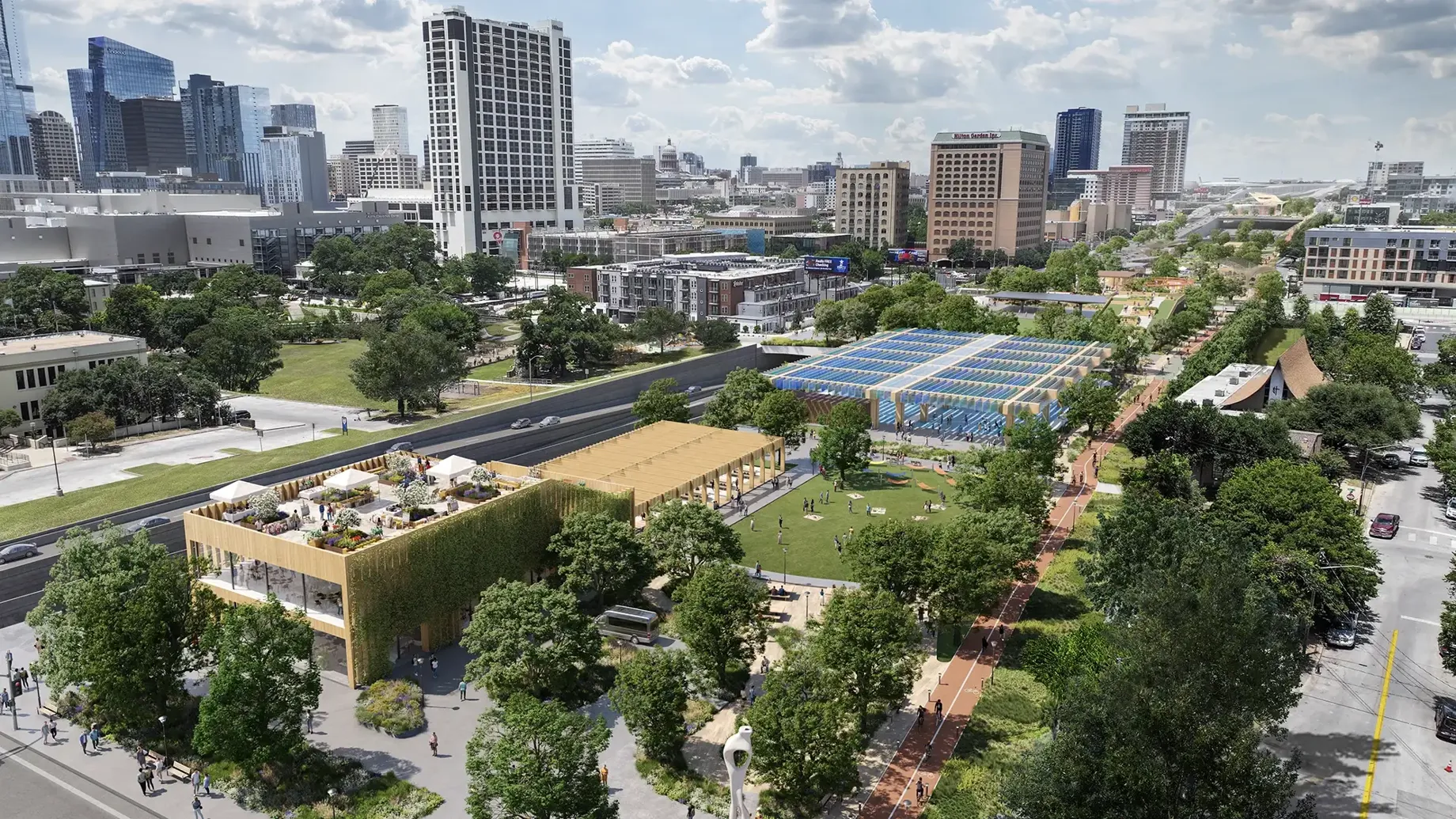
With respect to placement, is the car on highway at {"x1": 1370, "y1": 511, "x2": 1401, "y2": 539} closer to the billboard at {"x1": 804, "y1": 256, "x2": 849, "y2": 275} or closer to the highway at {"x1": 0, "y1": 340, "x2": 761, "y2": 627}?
the highway at {"x1": 0, "y1": 340, "x2": 761, "y2": 627}

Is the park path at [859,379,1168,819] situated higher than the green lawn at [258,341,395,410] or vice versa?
the green lawn at [258,341,395,410]

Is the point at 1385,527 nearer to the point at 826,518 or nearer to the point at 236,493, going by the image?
the point at 826,518

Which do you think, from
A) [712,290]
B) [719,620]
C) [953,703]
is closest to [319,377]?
[712,290]

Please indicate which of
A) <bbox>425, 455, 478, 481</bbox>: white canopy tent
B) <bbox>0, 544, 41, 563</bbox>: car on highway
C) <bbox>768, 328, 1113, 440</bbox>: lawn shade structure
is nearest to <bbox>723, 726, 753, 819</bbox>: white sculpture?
<bbox>425, 455, 478, 481</bbox>: white canopy tent

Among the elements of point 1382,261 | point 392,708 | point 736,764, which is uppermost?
point 1382,261

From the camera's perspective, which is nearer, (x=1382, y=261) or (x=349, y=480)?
(x=349, y=480)

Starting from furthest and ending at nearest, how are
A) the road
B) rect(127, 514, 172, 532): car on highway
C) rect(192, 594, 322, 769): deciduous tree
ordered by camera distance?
rect(127, 514, 172, 532): car on highway → the road → rect(192, 594, 322, 769): deciduous tree

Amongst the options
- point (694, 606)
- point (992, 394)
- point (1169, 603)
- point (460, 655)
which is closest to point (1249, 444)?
point (992, 394)
